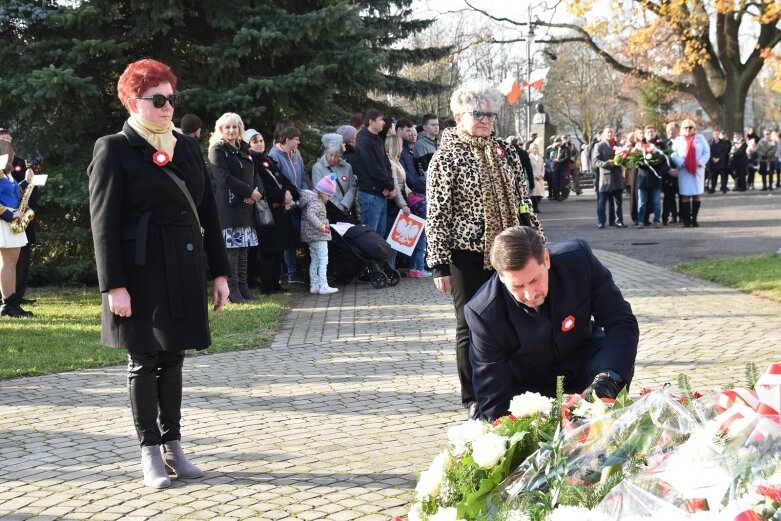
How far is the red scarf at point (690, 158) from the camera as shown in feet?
66.2

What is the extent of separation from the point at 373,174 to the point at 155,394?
8.54 meters

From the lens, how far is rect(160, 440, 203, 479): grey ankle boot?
5.65 metres

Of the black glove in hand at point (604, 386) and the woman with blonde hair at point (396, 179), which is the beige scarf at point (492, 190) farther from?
the woman with blonde hair at point (396, 179)

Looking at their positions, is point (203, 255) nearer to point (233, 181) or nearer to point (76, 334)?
point (76, 334)

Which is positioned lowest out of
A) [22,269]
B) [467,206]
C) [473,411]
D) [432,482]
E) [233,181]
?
[473,411]

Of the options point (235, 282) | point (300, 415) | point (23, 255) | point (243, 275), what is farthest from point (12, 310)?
point (300, 415)

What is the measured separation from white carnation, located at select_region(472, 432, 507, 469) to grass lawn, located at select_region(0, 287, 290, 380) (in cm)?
596

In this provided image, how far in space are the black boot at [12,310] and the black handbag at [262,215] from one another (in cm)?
273

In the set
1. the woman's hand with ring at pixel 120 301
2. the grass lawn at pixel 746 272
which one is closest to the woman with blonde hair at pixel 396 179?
the grass lawn at pixel 746 272

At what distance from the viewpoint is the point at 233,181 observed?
11836 millimetres

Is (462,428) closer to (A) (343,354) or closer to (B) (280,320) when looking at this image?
(A) (343,354)

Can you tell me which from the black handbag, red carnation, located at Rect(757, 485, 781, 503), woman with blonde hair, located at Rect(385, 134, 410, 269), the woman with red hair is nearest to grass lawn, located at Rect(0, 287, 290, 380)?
the black handbag

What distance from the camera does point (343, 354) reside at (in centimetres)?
909

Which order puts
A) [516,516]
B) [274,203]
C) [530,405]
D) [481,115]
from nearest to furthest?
[516,516]
[530,405]
[481,115]
[274,203]
